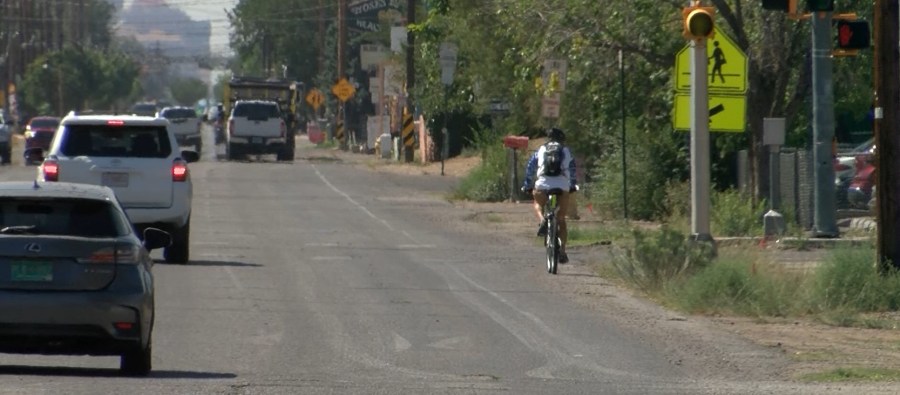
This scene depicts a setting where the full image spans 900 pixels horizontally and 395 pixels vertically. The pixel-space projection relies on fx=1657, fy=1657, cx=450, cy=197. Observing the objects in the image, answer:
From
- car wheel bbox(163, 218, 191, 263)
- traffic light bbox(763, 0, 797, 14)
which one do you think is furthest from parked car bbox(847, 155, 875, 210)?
car wheel bbox(163, 218, 191, 263)

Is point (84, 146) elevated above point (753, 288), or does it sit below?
above

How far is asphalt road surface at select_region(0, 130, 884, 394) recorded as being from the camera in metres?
11.2

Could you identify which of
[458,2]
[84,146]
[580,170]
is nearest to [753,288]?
[84,146]

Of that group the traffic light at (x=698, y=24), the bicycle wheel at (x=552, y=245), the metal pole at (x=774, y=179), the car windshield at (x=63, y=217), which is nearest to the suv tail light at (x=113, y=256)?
the car windshield at (x=63, y=217)

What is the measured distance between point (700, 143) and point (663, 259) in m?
2.16

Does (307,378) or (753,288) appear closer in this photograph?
(307,378)

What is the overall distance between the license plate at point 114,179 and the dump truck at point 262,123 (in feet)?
128

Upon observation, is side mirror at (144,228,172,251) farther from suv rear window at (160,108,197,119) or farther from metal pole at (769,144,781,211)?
suv rear window at (160,108,197,119)

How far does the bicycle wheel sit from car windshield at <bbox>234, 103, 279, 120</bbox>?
132 ft

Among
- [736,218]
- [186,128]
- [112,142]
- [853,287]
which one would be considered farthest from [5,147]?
[853,287]

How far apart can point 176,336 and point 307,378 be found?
2.78 m

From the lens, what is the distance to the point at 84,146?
20.4 metres

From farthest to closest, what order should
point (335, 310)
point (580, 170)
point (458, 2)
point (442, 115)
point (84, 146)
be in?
point (442, 115) < point (458, 2) < point (580, 170) < point (84, 146) < point (335, 310)

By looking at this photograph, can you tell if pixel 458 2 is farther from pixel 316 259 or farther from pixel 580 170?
pixel 316 259
